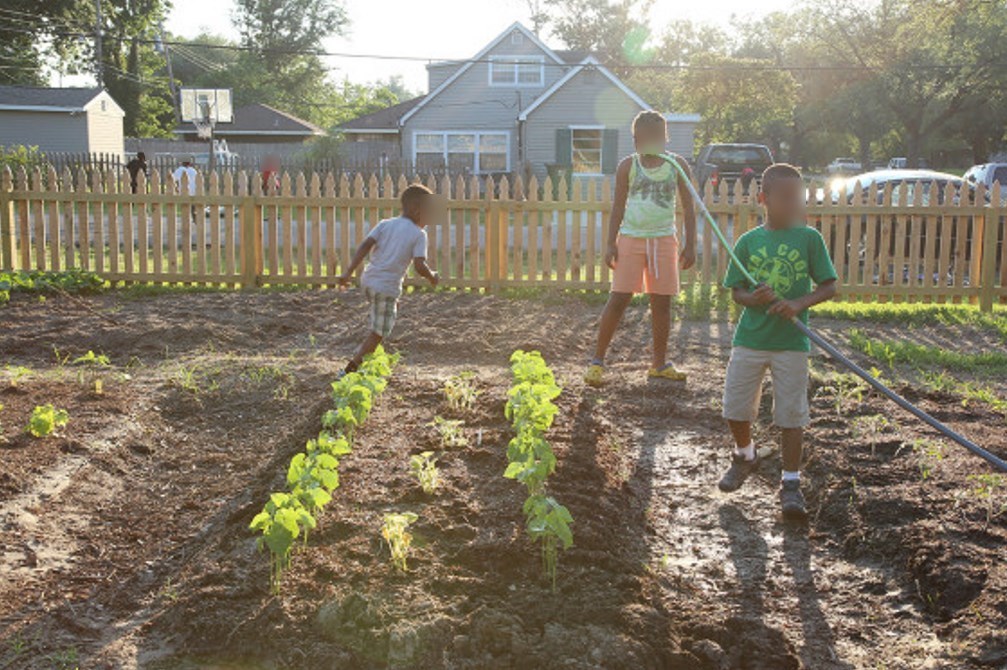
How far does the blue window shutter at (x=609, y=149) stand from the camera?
36.1 m

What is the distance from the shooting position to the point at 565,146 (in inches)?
1427

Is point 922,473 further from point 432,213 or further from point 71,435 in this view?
point 71,435

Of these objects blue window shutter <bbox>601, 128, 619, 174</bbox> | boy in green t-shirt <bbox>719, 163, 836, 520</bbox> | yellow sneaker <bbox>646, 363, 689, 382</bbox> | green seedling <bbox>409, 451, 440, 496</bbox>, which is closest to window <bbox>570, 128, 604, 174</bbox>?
blue window shutter <bbox>601, 128, 619, 174</bbox>

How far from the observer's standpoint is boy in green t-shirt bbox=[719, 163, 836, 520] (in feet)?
15.8

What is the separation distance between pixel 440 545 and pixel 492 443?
1.56 m

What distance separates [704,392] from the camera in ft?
23.9

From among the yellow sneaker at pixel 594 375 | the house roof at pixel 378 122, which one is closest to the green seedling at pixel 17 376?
the yellow sneaker at pixel 594 375

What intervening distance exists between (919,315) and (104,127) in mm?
43388

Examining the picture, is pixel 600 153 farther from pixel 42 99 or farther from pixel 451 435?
pixel 451 435

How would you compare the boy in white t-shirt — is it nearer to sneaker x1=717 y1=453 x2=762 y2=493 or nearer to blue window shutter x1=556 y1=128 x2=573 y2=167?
sneaker x1=717 y1=453 x2=762 y2=493

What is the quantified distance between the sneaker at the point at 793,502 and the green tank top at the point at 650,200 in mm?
2544

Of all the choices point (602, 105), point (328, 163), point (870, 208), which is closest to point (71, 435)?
point (870, 208)

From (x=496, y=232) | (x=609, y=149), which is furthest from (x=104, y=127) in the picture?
(x=496, y=232)

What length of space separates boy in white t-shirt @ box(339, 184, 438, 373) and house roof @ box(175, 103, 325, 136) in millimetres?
50299
